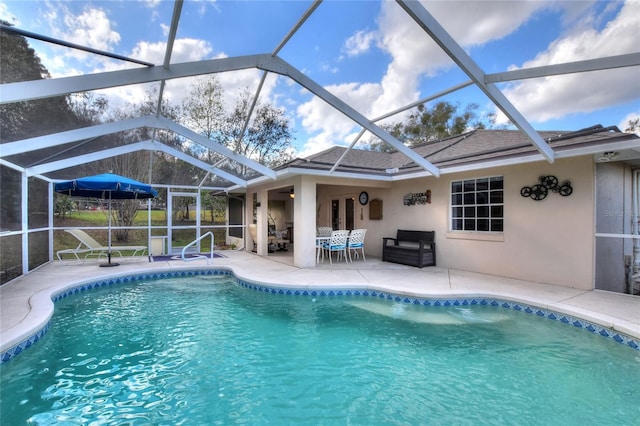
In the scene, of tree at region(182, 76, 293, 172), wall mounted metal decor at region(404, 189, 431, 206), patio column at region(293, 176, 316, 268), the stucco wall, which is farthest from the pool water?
tree at region(182, 76, 293, 172)

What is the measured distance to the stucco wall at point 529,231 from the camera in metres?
6.04

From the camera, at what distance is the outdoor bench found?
8.57 meters

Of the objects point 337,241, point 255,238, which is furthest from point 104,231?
point 337,241

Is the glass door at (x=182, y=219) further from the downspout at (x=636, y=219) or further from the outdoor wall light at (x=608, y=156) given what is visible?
the downspout at (x=636, y=219)

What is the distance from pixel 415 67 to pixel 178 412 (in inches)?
515

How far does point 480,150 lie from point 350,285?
5089mm

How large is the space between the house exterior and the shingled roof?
0.09 feet

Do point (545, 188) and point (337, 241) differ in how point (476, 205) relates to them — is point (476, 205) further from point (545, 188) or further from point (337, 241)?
point (337, 241)

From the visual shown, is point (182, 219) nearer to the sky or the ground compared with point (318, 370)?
nearer to the sky

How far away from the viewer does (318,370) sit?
3566 millimetres

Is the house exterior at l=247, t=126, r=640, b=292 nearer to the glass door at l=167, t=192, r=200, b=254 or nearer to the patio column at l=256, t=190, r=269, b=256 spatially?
the patio column at l=256, t=190, r=269, b=256

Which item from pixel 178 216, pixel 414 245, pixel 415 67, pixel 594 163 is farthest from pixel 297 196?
pixel 415 67

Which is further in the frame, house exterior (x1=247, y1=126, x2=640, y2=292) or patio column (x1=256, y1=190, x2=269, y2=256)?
patio column (x1=256, y1=190, x2=269, y2=256)

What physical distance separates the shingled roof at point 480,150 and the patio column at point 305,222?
2.17 feet
